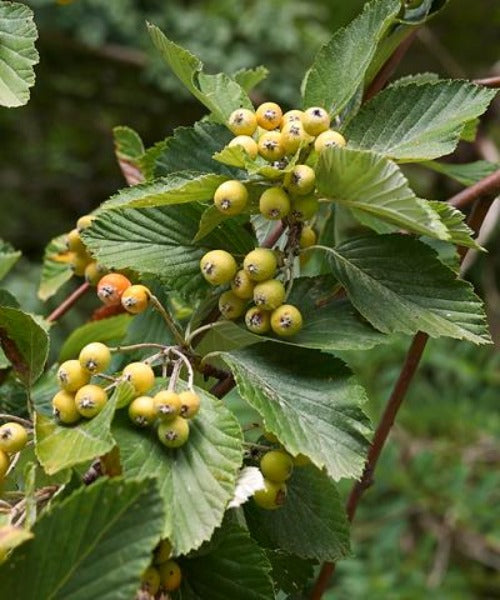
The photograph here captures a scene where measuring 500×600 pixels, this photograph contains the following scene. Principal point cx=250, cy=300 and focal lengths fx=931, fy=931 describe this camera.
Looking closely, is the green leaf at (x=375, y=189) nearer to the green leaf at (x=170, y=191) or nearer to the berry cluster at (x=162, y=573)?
the green leaf at (x=170, y=191)

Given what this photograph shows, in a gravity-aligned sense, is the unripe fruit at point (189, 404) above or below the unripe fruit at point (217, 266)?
below

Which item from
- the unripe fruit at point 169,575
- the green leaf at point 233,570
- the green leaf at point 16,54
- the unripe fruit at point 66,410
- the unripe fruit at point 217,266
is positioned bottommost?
the green leaf at point 233,570

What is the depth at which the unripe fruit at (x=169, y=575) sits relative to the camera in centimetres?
37

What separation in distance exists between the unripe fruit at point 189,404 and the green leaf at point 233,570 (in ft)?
0.17

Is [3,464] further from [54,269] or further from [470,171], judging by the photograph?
[470,171]

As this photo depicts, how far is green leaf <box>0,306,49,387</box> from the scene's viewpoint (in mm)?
429

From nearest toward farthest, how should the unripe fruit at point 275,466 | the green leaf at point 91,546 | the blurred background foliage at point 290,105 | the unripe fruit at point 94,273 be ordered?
the green leaf at point 91,546 < the unripe fruit at point 275,466 < the unripe fruit at point 94,273 < the blurred background foliage at point 290,105

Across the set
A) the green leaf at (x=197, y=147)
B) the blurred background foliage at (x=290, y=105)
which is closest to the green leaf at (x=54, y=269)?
the green leaf at (x=197, y=147)

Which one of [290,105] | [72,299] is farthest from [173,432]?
[290,105]

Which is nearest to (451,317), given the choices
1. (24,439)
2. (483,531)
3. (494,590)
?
(24,439)

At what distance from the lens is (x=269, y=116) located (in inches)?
16.8

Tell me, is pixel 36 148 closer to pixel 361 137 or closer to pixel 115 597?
pixel 361 137

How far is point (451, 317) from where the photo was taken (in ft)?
Answer: 1.34

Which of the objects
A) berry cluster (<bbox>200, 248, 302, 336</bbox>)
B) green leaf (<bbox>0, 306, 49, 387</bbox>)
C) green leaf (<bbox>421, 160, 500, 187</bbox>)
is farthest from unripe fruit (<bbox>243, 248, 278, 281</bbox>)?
green leaf (<bbox>421, 160, 500, 187</bbox>)
